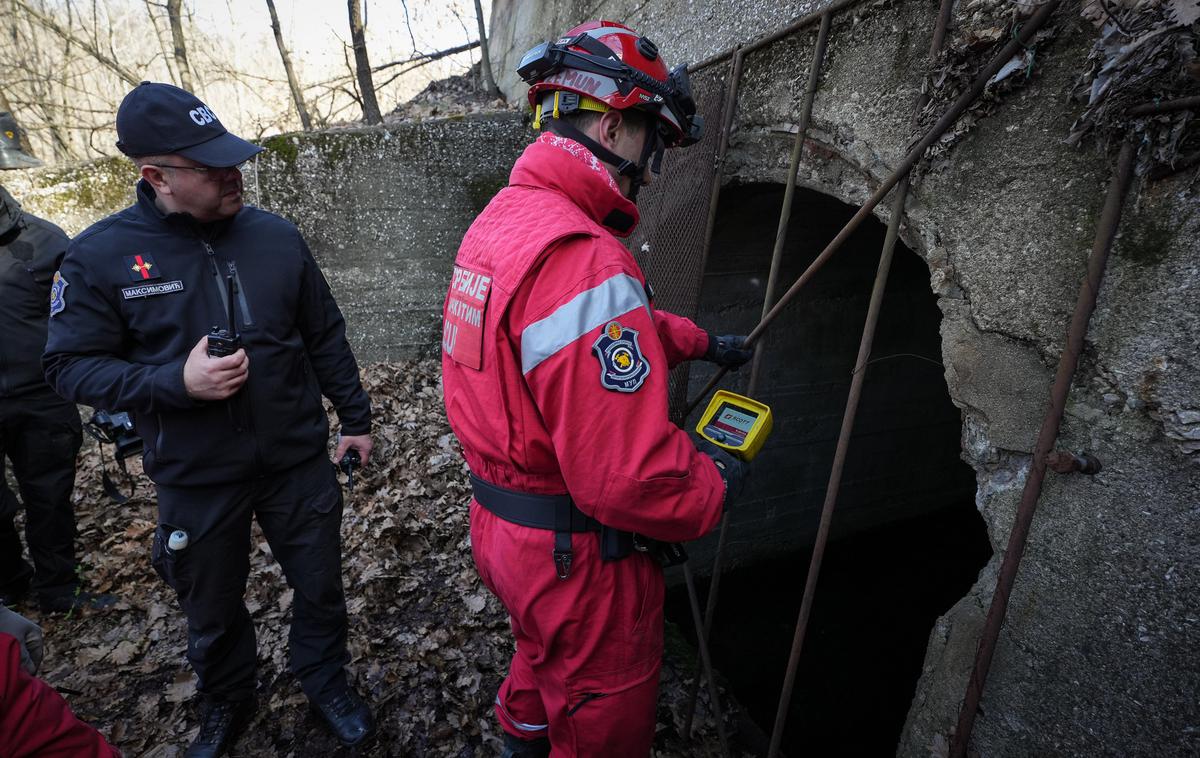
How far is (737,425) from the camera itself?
191cm

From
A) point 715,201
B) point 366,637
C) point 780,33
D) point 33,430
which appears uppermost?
point 780,33

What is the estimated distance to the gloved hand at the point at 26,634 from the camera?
4.96 ft

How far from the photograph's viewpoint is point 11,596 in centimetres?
355

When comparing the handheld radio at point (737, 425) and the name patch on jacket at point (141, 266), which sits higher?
the name patch on jacket at point (141, 266)

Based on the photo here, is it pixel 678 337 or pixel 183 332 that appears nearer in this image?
pixel 183 332

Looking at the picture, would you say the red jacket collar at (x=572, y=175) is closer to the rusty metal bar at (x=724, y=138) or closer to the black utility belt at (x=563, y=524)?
the black utility belt at (x=563, y=524)

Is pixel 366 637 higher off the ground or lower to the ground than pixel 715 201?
lower

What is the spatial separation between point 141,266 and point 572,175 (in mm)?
1600

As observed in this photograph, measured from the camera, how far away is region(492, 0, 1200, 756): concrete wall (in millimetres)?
1295

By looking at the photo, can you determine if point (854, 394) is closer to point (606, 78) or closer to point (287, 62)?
point (606, 78)

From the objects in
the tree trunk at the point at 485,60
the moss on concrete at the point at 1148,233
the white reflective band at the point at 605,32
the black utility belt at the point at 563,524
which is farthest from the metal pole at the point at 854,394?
the tree trunk at the point at 485,60

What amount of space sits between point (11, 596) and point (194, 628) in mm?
2456

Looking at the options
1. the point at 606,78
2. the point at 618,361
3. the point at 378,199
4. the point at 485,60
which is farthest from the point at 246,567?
the point at 485,60

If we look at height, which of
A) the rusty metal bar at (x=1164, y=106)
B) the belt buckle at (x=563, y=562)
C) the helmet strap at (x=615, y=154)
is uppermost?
the rusty metal bar at (x=1164, y=106)
